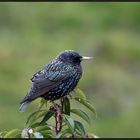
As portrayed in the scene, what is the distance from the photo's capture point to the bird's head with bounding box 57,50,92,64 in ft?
19.8

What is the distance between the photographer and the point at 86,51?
12.9 m

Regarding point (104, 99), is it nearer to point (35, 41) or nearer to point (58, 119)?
point (35, 41)

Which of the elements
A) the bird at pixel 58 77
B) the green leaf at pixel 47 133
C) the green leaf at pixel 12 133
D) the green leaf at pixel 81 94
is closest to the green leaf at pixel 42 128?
the green leaf at pixel 47 133

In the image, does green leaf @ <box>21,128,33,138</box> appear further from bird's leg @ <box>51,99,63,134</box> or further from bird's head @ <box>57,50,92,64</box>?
bird's head @ <box>57,50,92,64</box>

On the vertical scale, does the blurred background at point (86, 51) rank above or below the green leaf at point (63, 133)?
below

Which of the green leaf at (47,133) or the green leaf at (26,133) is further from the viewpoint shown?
the green leaf at (47,133)

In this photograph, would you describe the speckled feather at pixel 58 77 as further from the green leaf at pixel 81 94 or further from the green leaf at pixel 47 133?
the green leaf at pixel 47 133

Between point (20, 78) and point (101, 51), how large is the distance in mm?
1484

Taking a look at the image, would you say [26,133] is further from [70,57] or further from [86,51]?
[86,51]

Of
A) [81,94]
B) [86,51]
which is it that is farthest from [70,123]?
[86,51]

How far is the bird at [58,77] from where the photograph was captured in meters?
5.92

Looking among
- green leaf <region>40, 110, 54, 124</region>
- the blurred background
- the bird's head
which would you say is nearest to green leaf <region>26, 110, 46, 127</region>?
green leaf <region>40, 110, 54, 124</region>

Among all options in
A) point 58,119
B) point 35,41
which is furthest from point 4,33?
point 58,119

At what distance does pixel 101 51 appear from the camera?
13055mm
